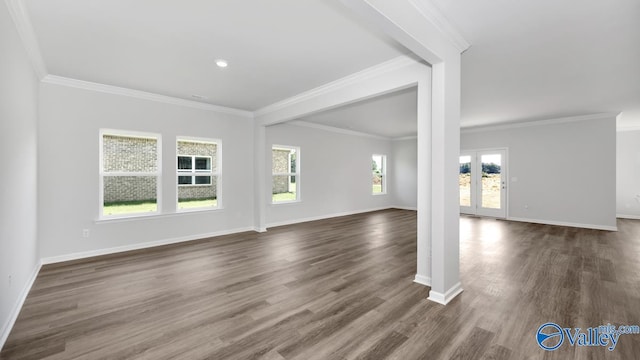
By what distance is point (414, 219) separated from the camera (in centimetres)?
743

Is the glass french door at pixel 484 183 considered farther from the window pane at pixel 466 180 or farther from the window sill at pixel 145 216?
the window sill at pixel 145 216

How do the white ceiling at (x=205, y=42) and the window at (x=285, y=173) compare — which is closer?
the white ceiling at (x=205, y=42)

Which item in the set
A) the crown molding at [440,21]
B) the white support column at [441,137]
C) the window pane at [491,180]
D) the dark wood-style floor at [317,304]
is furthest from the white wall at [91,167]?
the window pane at [491,180]

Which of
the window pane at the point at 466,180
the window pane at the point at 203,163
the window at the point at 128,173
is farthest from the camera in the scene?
the window pane at the point at 466,180

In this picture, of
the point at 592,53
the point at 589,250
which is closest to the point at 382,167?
the point at 589,250

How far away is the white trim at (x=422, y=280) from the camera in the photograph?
10.2 feet

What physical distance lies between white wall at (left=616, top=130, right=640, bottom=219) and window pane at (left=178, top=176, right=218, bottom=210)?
1073 centimetres

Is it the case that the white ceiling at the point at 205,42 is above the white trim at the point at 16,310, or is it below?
above

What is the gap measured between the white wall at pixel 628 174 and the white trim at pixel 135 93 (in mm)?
10188

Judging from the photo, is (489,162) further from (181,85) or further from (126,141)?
(126,141)

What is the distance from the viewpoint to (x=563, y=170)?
6.61 metres

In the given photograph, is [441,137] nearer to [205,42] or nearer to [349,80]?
[349,80]

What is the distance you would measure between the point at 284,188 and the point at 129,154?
333 cm

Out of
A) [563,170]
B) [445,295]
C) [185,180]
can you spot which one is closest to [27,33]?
[185,180]
